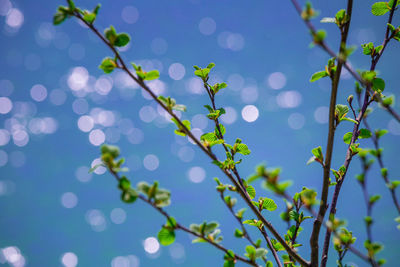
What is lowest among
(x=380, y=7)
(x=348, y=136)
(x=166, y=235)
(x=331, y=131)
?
(x=166, y=235)

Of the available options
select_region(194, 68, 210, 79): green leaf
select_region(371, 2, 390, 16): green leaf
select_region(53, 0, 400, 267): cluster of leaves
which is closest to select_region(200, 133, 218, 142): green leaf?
select_region(53, 0, 400, 267): cluster of leaves

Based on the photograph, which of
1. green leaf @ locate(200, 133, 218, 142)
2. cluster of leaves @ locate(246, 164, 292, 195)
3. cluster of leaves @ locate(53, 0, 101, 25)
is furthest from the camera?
green leaf @ locate(200, 133, 218, 142)

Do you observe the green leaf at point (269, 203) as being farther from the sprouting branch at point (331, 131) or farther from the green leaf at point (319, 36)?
the green leaf at point (319, 36)

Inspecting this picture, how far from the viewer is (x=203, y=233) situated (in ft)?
1.57

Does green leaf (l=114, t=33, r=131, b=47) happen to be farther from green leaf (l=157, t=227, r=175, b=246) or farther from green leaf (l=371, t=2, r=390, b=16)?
green leaf (l=371, t=2, r=390, b=16)

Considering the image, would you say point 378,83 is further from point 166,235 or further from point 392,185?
point 166,235

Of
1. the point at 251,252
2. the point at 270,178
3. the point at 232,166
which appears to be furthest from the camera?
the point at 232,166

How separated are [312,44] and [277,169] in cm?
18

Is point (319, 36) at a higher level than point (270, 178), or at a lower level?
higher

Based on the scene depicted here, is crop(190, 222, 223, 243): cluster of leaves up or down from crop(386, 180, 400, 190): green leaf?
down

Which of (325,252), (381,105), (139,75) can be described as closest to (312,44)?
(381,105)

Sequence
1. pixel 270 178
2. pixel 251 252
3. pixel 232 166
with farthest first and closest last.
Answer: pixel 232 166, pixel 251 252, pixel 270 178

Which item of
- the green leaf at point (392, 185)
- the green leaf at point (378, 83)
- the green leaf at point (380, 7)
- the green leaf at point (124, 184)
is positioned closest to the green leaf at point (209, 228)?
the green leaf at point (124, 184)

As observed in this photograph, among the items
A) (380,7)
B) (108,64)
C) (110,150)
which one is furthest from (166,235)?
(380,7)
